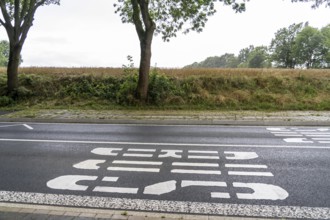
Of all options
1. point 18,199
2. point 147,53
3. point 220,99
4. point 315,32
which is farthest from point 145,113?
point 315,32

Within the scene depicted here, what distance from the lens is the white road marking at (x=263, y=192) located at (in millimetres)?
4926

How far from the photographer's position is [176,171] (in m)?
6.21

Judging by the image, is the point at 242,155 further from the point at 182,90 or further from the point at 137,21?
the point at 137,21

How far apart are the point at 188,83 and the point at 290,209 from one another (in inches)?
588

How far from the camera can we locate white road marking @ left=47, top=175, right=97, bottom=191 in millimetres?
5445

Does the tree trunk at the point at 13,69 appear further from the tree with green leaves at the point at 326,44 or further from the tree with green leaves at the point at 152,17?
the tree with green leaves at the point at 326,44

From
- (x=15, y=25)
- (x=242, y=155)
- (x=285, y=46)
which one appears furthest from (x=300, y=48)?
(x=242, y=155)

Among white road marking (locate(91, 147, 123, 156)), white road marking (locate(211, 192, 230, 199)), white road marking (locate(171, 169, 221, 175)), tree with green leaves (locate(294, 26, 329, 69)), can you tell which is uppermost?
tree with green leaves (locate(294, 26, 329, 69))

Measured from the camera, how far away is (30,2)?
1834 cm

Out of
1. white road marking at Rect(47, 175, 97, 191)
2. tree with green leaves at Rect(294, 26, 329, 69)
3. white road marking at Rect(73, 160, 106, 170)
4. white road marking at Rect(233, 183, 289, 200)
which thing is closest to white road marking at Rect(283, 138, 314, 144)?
white road marking at Rect(233, 183, 289, 200)

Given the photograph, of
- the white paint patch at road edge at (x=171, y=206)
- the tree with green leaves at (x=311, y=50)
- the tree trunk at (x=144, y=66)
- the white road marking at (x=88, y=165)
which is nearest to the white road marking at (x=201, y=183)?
the white paint patch at road edge at (x=171, y=206)

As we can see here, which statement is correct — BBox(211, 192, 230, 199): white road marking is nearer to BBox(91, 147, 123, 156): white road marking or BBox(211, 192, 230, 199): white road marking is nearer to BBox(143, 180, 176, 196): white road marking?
BBox(143, 180, 176, 196): white road marking

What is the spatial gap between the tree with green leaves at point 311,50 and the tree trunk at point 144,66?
69564 millimetres

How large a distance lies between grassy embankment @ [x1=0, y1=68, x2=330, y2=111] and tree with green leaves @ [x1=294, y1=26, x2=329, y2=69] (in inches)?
2372
